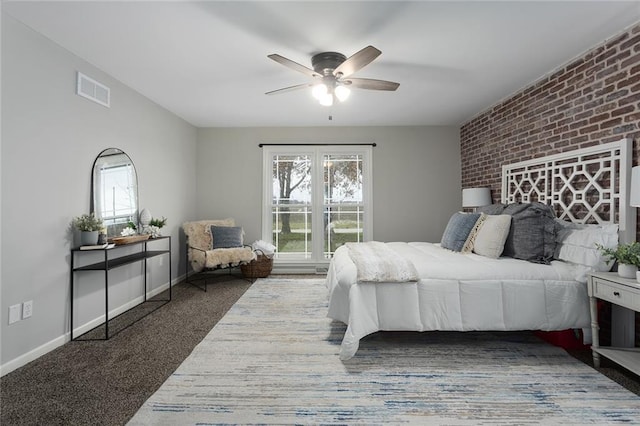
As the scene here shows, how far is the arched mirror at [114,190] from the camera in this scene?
9.37ft

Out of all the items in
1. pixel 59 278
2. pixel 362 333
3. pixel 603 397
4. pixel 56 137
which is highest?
pixel 56 137

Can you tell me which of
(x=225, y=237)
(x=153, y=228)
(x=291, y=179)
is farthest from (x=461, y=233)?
(x=153, y=228)

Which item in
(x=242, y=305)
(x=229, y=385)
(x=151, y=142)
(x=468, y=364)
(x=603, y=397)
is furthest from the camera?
(x=151, y=142)

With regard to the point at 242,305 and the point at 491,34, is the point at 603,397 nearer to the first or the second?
the point at 491,34

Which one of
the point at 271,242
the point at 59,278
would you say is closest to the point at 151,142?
the point at 59,278

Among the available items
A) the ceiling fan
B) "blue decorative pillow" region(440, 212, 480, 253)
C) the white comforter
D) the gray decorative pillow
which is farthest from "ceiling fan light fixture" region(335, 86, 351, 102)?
the gray decorative pillow

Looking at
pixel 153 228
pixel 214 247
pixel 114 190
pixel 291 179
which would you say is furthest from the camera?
pixel 291 179

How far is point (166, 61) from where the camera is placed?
2770mm

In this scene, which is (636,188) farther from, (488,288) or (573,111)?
(573,111)

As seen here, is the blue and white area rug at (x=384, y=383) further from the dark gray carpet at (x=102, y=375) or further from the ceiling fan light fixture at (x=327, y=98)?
the ceiling fan light fixture at (x=327, y=98)

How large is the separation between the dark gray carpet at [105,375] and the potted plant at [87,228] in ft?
2.84

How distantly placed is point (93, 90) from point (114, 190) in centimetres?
97

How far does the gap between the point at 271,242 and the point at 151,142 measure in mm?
2355

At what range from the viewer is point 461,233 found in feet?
10.2
